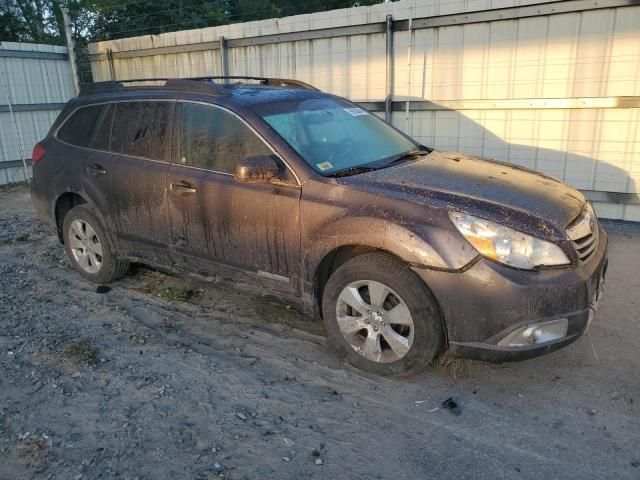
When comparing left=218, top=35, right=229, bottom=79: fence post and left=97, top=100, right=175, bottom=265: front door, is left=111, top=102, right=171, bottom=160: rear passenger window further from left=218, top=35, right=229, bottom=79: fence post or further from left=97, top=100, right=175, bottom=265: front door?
left=218, top=35, right=229, bottom=79: fence post

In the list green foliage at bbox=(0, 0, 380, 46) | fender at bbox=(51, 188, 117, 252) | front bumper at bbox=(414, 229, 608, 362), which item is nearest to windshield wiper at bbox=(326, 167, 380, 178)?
front bumper at bbox=(414, 229, 608, 362)

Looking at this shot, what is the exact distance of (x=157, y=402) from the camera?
3.14 m

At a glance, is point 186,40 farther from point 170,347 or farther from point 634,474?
point 634,474

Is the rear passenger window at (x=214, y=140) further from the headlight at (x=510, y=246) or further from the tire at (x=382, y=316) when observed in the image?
the headlight at (x=510, y=246)

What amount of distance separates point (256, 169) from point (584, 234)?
6.84ft

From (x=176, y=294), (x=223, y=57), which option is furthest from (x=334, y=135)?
(x=223, y=57)

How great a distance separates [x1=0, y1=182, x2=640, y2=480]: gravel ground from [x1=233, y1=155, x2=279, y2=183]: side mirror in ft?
3.11

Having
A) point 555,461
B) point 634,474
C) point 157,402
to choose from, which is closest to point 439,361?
point 555,461

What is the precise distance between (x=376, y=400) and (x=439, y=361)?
593 mm

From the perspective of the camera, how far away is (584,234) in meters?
3.23

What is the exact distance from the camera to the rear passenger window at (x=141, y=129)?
425cm

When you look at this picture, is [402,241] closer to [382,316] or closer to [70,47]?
[382,316]

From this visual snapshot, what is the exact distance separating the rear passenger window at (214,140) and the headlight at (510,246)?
1518 millimetres

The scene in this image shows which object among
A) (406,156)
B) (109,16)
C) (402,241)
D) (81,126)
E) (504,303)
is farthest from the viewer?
(109,16)
